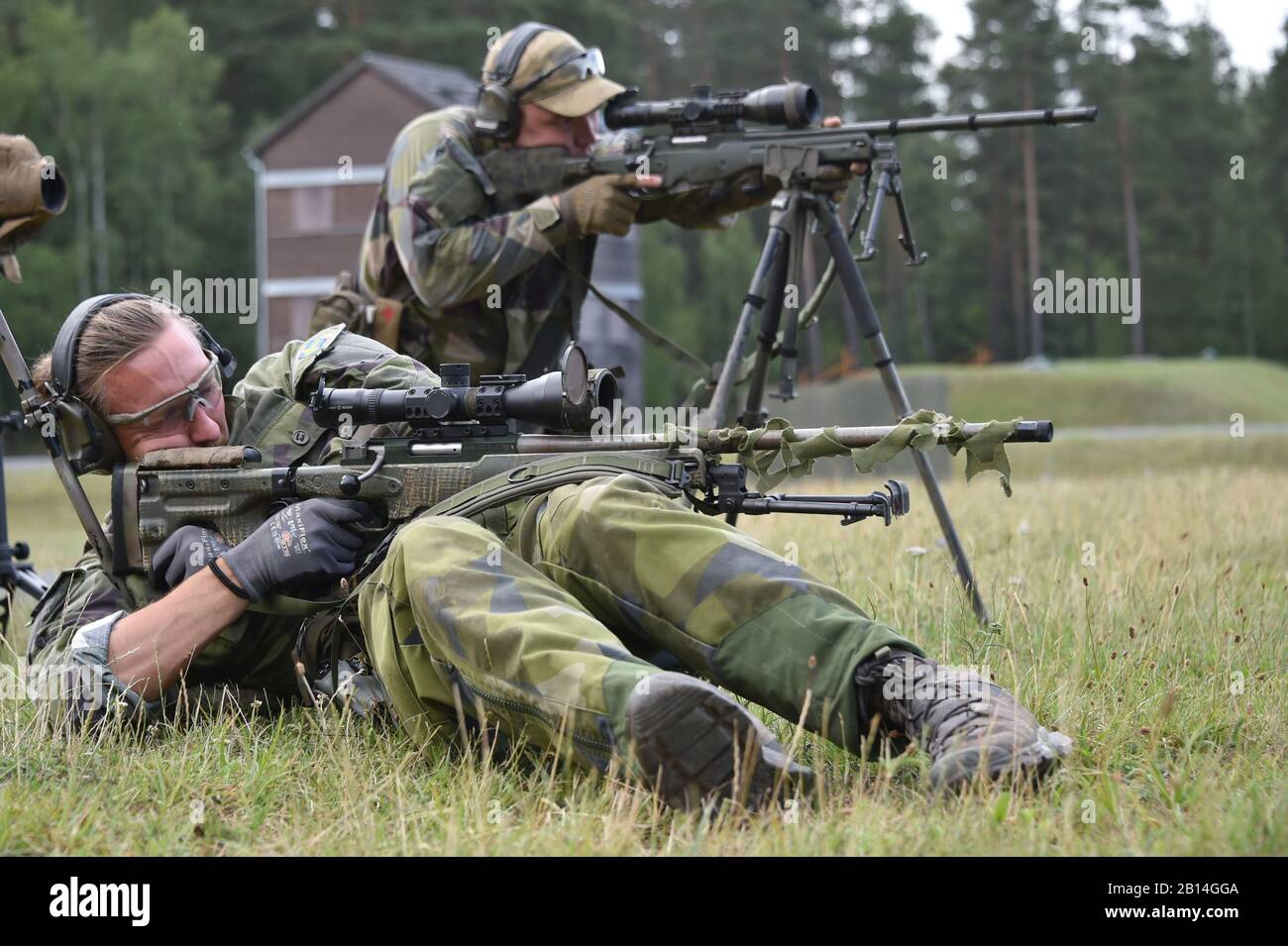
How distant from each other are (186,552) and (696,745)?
1785 millimetres

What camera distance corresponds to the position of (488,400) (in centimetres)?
365

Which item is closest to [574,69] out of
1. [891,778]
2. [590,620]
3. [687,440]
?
[687,440]

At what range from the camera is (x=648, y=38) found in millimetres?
40906

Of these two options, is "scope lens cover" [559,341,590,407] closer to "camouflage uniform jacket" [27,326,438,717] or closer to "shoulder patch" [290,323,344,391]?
"camouflage uniform jacket" [27,326,438,717]

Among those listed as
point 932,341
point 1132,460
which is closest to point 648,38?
point 932,341

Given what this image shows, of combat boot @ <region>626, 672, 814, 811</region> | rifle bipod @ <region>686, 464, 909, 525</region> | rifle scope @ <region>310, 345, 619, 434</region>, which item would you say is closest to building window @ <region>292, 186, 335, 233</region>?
rifle scope @ <region>310, 345, 619, 434</region>

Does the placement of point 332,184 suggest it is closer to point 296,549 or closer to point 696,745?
point 296,549

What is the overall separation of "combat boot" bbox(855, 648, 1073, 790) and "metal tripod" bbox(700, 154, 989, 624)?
1994mm

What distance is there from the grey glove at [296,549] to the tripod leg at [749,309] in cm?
170

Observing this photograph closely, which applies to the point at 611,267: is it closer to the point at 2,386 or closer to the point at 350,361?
the point at 2,386

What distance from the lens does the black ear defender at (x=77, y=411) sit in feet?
13.3

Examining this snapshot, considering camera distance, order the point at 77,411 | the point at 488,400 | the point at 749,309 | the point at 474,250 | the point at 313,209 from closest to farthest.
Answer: the point at 488,400 → the point at 77,411 → the point at 749,309 → the point at 474,250 → the point at 313,209

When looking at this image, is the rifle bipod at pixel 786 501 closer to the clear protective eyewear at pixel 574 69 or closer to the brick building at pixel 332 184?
the clear protective eyewear at pixel 574 69

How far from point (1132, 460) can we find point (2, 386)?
27303 millimetres
